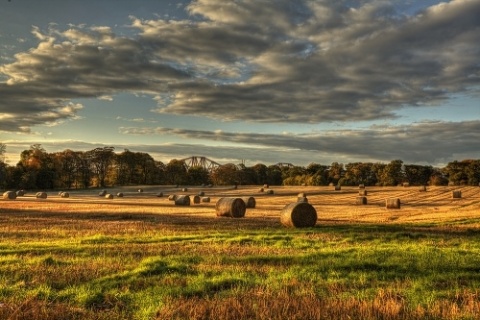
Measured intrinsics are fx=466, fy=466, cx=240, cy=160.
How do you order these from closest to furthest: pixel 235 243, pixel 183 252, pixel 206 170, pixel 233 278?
pixel 233 278
pixel 183 252
pixel 235 243
pixel 206 170

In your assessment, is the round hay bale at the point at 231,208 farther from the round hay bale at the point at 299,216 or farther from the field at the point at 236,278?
the field at the point at 236,278

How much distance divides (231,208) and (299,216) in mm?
8006

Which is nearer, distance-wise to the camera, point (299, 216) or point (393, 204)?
point (299, 216)

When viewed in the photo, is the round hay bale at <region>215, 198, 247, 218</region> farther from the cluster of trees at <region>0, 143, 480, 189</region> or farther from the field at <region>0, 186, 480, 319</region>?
the cluster of trees at <region>0, 143, 480, 189</region>

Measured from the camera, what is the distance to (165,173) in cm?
13200

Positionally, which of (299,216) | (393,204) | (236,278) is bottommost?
(393,204)

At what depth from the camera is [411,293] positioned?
29.8 feet

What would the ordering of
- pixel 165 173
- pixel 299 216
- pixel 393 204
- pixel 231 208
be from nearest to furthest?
pixel 299 216, pixel 231 208, pixel 393 204, pixel 165 173

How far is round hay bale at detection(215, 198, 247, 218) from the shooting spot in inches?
1316

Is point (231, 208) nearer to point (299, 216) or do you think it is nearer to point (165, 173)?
point (299, 216)

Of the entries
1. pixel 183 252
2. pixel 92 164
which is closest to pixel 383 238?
pixel 183 252

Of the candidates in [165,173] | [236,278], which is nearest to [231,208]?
[236,278]

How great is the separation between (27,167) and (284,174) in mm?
70592

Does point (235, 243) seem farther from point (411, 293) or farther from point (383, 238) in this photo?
point (411, 293)
